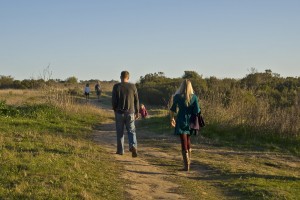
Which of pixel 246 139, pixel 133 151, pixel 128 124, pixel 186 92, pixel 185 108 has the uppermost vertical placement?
pixel 186 92

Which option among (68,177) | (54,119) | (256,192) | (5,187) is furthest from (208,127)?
(5,187)

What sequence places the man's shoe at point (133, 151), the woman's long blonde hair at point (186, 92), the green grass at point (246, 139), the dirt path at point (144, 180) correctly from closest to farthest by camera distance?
the dirt path at point (144, 180) → the woman's long blonde hair at point (186, 92) → the man's shoe at point (133, 151) → the green grass at point (246, 139)

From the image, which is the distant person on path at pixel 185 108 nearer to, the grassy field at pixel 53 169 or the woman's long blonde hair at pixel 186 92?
the woman's long blonde hair at pixel 186 92

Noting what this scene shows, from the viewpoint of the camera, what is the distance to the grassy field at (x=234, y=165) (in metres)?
8.77

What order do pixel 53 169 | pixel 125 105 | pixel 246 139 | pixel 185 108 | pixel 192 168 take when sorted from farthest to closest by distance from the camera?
pixel 246 139 → pixel 125 105 → pixel 192 168 → pixel 185 108 → pixel 53 169

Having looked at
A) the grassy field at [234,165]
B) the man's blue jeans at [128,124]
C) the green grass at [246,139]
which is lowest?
the grassy field at [234,165]

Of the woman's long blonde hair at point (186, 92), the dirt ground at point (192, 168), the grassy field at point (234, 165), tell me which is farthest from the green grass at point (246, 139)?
the woman's long blonde hair at point (186, 92)

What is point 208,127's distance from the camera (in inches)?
682

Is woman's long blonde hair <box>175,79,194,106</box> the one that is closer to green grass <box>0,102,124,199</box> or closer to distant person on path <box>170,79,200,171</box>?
distant person on path <box>170,79,200,171</box>

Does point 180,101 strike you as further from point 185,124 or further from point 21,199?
point 21,199

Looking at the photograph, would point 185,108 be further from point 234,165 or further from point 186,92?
point 234,165

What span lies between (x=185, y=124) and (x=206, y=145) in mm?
5002

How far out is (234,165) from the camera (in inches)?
450

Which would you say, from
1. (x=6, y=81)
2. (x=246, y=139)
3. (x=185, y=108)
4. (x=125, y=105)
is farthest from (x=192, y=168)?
(x=6, y=81)
